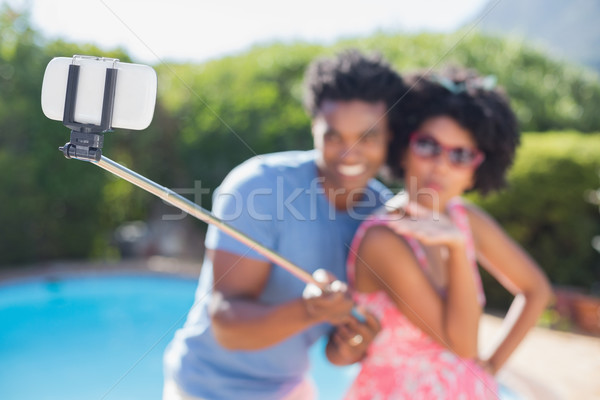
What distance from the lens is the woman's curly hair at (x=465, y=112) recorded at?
215 centimetres

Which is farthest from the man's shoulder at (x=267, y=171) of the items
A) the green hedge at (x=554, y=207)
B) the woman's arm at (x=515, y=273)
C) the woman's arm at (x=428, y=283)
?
the green hedge at (x=554, y=207)

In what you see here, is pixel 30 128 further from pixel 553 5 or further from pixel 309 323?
pixel 553 5

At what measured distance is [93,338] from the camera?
7250 mm

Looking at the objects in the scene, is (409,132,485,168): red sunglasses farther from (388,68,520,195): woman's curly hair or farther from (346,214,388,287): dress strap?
(346,214,388,287): dress strap

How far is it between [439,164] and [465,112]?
0.25 meters

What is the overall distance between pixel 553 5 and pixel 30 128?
32142 mm

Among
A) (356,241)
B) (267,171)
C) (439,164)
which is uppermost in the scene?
(439,164)

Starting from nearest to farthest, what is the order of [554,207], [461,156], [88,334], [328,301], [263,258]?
[328,301] → [263,258] → [461,156] → [554,207] → [88,334]

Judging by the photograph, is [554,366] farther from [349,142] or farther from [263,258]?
[263,258]

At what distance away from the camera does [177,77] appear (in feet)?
35.3

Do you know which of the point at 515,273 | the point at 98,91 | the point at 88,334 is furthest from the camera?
the point at 88,334

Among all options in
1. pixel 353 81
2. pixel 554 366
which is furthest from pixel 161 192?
pixel 554 366

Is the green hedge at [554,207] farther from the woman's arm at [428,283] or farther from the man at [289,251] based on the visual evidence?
the woman's arm at [428,283]

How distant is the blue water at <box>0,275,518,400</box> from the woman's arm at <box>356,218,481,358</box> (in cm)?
330
